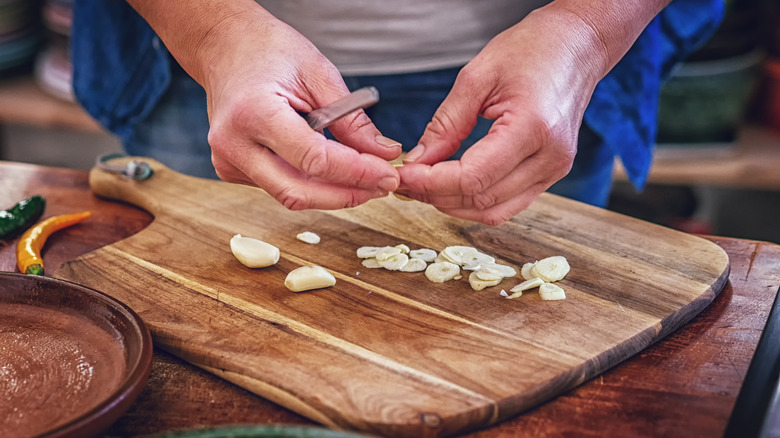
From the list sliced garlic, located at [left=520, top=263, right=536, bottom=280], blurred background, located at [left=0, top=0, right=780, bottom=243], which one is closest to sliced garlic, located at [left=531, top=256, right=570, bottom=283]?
sliced garlic, located at [left=520, top=263, right=536, bottom=280]

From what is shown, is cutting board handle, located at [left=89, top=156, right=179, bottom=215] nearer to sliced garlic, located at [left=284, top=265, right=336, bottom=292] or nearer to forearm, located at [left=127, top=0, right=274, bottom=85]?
forearm, located at [left=127, top=0, right=274, bottom=85]

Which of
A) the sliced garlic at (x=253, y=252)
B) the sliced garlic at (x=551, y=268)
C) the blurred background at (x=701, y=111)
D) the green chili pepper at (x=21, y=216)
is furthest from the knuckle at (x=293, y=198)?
the blurred background at (x=701, y=111)

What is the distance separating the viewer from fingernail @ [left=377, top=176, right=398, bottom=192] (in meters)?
0.88

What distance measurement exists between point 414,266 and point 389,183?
140mm

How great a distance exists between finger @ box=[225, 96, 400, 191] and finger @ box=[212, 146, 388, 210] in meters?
0.02

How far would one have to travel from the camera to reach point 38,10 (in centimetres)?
243

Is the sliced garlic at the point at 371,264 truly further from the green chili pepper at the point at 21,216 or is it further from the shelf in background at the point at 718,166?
the shelf in background at the point at 718,166

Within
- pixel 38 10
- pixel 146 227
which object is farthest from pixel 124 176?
pixel 38 10

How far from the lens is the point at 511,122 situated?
859 mm

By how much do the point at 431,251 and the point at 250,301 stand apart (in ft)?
0.87

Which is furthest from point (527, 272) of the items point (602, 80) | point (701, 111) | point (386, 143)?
point (701, 111)

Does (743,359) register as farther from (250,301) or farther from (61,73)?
(61,73)

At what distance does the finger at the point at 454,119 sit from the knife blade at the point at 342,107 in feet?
0.44

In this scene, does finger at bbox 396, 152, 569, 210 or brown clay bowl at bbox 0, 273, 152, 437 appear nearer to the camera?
brown clay bowl at bbox 0, 273, 152, 437
